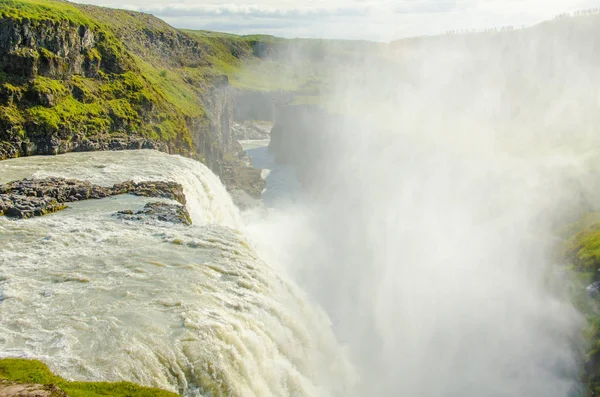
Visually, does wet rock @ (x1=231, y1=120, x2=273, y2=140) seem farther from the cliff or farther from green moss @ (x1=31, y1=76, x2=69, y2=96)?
green moss @ (x1=31, y1=76, x2=69, y2=96)

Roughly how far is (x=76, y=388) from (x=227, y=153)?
3458 inches

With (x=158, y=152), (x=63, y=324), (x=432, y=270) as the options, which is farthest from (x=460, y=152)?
(x=63, y=324)

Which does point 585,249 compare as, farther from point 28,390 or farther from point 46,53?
point 46,53

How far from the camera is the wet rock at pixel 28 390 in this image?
13.3m

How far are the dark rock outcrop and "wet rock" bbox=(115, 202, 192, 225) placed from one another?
284 centimetres

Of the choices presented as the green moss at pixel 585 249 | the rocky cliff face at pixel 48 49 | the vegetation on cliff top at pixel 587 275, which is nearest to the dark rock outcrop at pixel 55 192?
the rocky cliff face at pixel 48 49

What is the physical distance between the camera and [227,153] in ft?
331

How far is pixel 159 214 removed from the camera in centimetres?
3238

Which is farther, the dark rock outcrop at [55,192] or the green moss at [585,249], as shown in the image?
the green moss at [585,249]

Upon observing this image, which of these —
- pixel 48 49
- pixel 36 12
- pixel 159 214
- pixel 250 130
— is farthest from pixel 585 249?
pixel 250 130

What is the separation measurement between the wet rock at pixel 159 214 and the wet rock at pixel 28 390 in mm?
17948

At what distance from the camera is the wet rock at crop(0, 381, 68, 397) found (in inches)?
525

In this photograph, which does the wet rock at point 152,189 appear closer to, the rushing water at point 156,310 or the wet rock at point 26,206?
the rushing water at point 156,310

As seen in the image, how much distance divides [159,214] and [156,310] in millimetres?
12188
